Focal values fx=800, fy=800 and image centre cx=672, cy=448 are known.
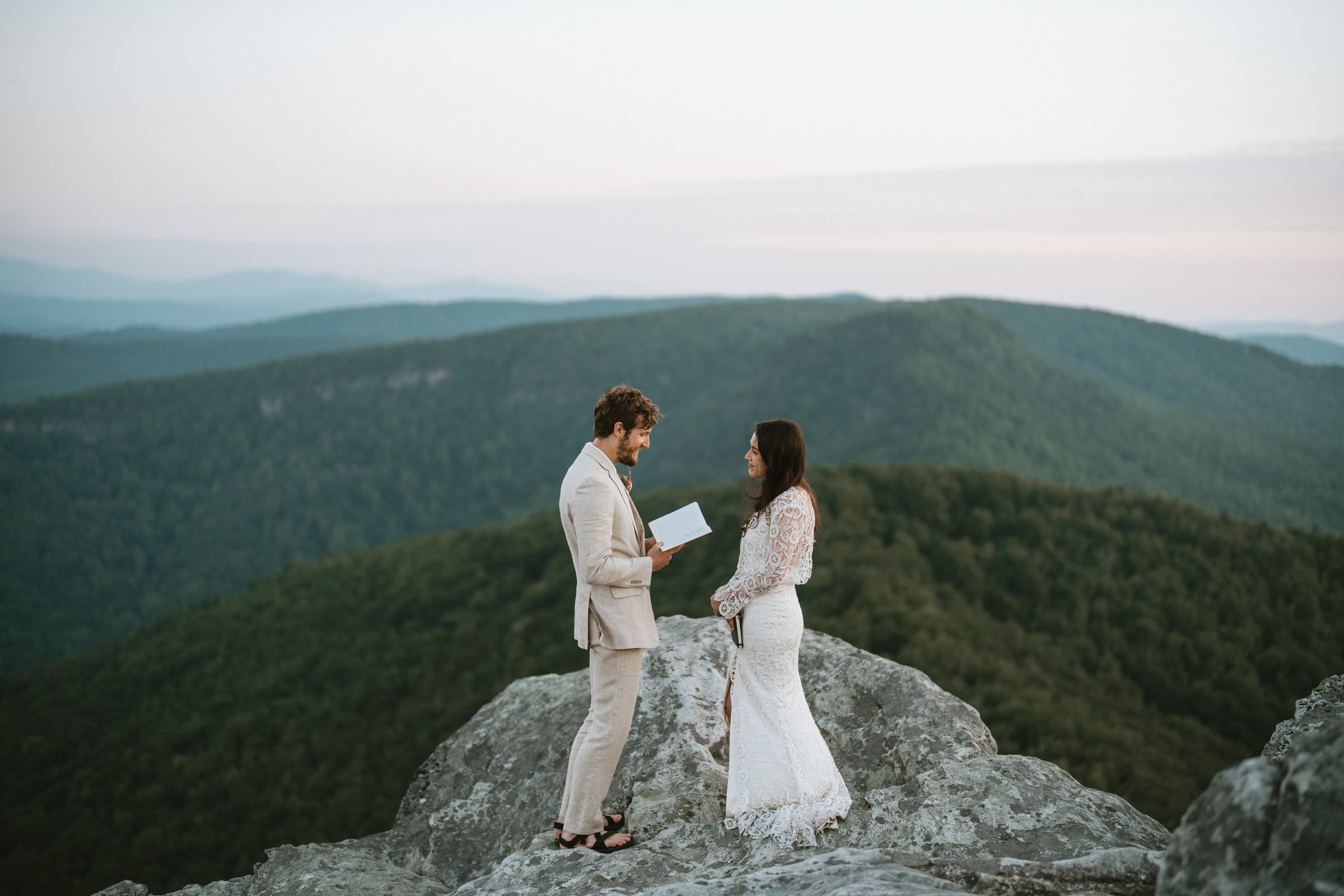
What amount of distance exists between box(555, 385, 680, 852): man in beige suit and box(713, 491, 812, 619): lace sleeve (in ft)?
1.63

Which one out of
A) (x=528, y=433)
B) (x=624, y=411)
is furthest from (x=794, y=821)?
(x=528, y=433)

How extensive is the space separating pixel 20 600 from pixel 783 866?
11004 centimetres

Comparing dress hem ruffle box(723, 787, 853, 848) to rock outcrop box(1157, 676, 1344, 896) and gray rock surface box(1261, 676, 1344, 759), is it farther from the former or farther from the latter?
gray rock surface box(1261, 676, 1344, 759)

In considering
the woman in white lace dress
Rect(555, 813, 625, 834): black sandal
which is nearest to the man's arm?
the woman in white lace dress

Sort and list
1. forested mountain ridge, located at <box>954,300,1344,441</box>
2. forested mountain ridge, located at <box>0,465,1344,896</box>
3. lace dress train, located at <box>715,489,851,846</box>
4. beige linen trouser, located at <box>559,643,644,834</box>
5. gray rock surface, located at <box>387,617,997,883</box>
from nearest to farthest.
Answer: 1. lace dress train, located at <box>715,489,851,846</box>
2. beige linen trouser, located at <box>559,643,644,834</box>
3. gray rock surface, located at <box>387,617,997,883</box>
4. forested mountain ridge, located at <box>0,465,1344,896</box>
5. forested mountain ridge, located at <box>954,300,1344,441</box>

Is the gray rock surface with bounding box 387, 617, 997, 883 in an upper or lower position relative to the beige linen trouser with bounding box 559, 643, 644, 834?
lower

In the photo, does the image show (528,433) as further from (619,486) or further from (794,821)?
(794,821)

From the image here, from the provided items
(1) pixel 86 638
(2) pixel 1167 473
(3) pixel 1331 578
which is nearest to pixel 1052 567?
(3) pixel 1331 578

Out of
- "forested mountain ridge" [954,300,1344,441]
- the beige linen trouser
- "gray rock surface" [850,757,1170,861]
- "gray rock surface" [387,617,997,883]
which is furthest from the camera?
"forested mountain ridge" [954,300,1344,441]

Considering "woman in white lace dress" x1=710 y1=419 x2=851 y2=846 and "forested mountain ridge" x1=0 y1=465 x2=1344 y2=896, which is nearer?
"woman in white lace dress" x1=710 y1=419 x2=851 y2=846

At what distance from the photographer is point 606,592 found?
495 cm

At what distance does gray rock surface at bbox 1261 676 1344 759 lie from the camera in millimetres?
4777

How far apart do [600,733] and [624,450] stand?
182 cm

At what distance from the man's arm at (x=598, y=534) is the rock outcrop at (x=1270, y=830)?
2865 mm
